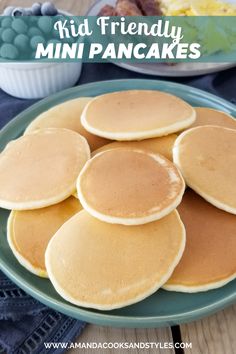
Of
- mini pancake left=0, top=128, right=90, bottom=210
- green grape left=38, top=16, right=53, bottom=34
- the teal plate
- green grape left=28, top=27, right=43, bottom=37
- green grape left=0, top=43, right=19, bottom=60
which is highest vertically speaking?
green grape left=38, top=16, right=53, bottom=34

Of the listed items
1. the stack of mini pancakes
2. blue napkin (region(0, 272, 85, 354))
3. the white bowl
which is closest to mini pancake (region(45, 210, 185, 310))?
the stack of mini pancakes

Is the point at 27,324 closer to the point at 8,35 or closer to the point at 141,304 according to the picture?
the point at 141,304

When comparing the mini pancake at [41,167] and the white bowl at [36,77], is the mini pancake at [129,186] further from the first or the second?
the white bowl at [36,77]

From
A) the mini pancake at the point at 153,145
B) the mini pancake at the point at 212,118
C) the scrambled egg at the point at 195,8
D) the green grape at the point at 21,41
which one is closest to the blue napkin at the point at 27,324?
the mini pancake at the point at 153,145

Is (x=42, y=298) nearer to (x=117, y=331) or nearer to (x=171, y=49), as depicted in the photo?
(x=117, y=331)

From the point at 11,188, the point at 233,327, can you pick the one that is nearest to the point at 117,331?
the point at 233,327

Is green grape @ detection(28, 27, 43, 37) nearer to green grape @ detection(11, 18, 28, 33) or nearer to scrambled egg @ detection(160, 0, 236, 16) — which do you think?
green grape @ detection(11, 18, 28, 33)
